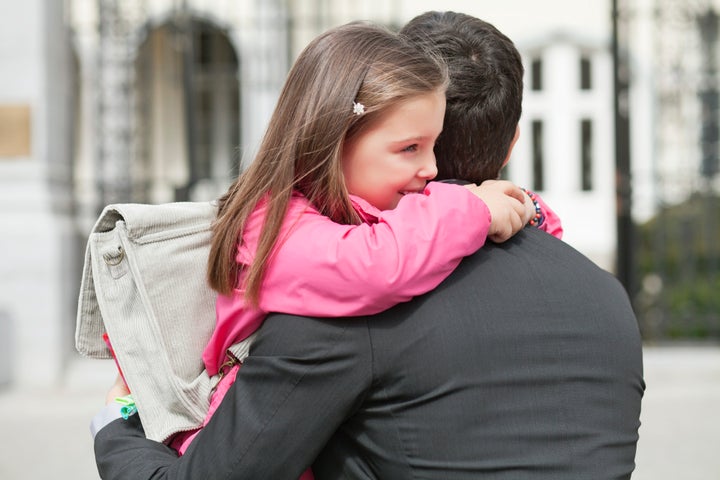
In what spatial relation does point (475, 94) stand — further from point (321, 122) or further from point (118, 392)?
point (118, 392)

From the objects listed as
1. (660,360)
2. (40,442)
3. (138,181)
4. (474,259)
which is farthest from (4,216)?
(474,259)

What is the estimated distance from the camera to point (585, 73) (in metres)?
15.4

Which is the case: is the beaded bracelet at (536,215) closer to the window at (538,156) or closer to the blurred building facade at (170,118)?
the blurred building facade at (170,118)

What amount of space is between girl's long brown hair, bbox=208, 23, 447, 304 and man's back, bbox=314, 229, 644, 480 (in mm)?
240

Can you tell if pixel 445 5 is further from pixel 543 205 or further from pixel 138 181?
pixel 543 205

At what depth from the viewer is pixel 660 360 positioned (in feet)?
24.7

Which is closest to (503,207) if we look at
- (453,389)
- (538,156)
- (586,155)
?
(453,389)

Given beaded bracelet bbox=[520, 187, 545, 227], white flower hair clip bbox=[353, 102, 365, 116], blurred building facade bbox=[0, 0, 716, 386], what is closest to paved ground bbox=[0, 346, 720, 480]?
blurred building facade bbox=[0, 0, 716, 386]

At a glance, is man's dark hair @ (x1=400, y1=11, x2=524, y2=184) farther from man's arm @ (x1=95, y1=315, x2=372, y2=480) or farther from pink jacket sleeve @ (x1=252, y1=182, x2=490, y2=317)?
man's arm @ (x1=95, y1=315, x2=372, y2=480)

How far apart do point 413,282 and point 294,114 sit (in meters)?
0.35

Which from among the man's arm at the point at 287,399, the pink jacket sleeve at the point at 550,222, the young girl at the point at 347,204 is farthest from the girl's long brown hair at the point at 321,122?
the pink jacket sleeve at the point at 550,222

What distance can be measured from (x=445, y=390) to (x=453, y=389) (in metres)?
0.01

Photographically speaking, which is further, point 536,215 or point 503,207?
point 536,215

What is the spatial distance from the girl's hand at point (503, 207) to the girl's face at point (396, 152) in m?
0.09
